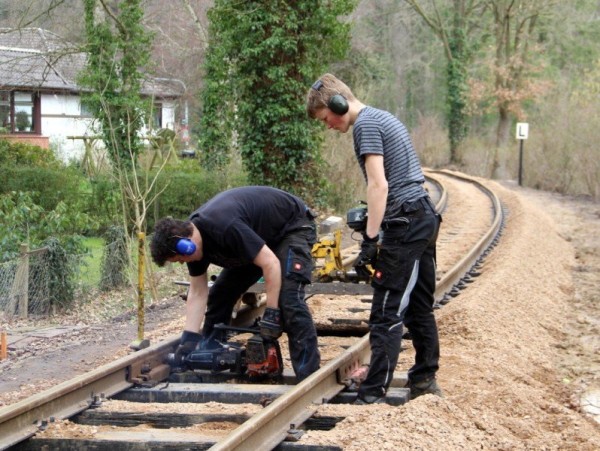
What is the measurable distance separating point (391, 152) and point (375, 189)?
12.5 inches

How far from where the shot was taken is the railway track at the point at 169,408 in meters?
4.95

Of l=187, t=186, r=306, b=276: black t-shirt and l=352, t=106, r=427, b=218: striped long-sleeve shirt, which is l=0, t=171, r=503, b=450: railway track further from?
l=352, t=106, r=427, b=218: striped long-sleeve shirt

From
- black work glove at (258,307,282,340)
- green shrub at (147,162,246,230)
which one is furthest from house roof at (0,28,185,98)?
black work glove at (258,307,282,340)

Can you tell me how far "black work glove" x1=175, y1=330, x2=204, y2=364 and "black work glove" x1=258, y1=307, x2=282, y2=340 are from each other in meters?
0.61

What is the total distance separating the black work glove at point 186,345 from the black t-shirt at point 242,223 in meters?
0.49

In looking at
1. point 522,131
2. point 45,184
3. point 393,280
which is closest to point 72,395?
point 393,280

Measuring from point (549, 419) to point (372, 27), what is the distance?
171 ft

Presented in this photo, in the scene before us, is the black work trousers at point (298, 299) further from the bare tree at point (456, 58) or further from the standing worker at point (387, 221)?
the bare tree at point (456, 58)

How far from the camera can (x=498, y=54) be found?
45.3 m

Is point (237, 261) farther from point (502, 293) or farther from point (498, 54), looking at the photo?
point (498, 54)

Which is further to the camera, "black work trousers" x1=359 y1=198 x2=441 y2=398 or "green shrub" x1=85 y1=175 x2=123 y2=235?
"green shrub" x1=85 y1=175 x2=123 y2=235

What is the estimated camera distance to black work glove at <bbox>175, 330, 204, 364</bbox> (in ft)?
21.7

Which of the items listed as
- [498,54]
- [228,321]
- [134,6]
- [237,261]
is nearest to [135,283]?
[228,321]

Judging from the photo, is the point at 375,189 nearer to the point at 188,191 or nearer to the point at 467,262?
the point at 467,262
